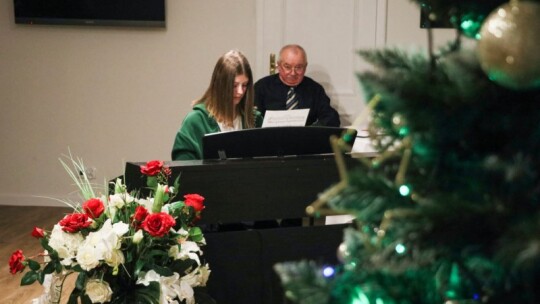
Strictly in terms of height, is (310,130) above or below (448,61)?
below

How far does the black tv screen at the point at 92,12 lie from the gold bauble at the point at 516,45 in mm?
5183

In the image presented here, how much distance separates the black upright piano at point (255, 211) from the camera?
237 cm

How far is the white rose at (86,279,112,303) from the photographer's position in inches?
78.2

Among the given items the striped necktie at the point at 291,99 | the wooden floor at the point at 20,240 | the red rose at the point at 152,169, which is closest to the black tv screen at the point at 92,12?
the striped necktie at the point at 291,99

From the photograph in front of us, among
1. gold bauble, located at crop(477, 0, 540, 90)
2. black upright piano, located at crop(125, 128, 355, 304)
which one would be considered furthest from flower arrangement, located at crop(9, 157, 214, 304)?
gold bauble, located at crop(477, 0, 540, 90)

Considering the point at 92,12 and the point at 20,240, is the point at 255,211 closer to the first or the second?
the point at 20,240

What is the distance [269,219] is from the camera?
8.01 ft

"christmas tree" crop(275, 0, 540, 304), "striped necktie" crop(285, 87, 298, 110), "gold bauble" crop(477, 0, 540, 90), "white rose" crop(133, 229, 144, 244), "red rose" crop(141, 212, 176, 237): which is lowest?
"striped necktie" crop(285, 87, 298, 110)

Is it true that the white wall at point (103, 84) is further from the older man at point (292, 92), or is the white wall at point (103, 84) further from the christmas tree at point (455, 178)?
the christmas tree at point (455, 178)

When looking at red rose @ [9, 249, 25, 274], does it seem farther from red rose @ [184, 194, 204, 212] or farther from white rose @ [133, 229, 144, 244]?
red rose @ [184, 194, 204, 212]

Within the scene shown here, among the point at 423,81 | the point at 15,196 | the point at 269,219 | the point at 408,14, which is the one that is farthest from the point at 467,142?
the point at 15,196

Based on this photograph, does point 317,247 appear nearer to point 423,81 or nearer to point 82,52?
point 423,81

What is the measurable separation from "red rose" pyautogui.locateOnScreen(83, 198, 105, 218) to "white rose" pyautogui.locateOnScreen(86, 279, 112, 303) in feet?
0.59

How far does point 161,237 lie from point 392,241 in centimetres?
140
